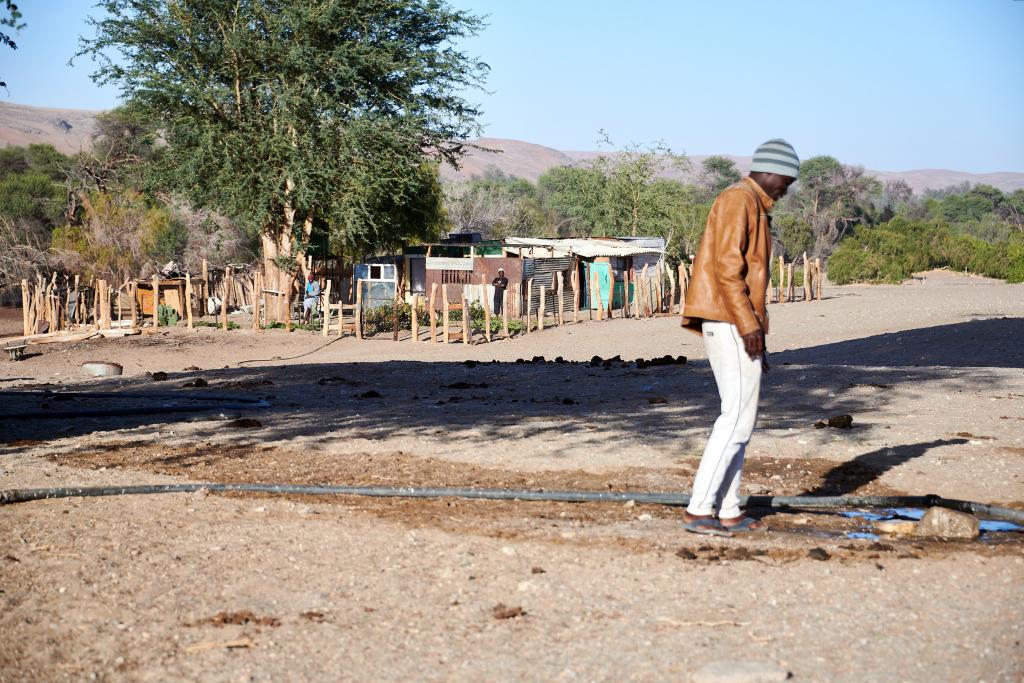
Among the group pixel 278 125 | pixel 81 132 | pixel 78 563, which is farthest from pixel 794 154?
pixel 81 132

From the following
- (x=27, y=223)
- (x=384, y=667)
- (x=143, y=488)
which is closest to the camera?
(x=384, y=667)

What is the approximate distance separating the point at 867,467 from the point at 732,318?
2835 millimetres

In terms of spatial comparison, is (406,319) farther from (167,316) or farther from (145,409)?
(145,409)

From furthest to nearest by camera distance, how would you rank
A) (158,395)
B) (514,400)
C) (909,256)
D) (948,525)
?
(909,256), (158,395), (514,400), (948,525)

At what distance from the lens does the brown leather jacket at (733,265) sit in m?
5.28

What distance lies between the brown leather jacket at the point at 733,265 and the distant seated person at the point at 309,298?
26.0m

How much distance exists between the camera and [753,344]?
5.21 meters

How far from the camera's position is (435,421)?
10.0m

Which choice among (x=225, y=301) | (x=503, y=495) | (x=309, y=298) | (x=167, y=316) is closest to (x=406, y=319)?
(x=309, y=298)

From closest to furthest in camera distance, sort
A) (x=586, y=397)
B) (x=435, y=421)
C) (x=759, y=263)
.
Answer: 1. (x=759, y=263)
2. (x=435, y=421)
3. (x=586, y=397)

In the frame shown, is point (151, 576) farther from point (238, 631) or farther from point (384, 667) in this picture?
point (384, 667)

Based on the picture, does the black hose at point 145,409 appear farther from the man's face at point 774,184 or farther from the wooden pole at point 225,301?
the wooden pole at point 225,301

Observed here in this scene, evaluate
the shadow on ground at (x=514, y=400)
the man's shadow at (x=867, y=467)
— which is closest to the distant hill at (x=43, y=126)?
the shadow on ground at (x=514, y=400)

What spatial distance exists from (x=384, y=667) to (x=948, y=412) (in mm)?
7763
